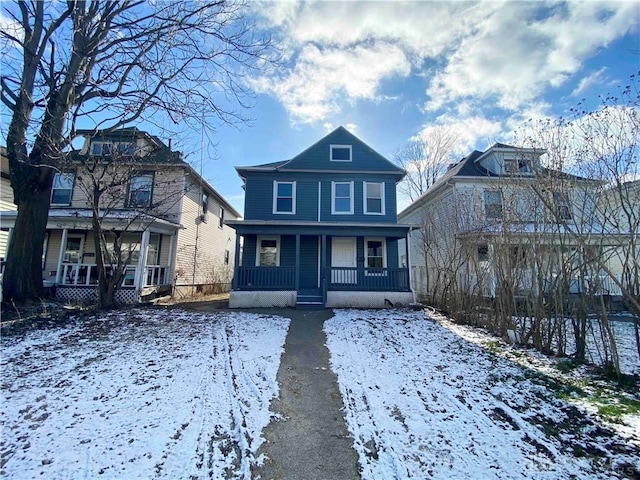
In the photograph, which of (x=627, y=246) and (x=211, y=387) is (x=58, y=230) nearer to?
(x=211, y=387)

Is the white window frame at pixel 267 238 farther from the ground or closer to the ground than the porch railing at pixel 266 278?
farther from the ground

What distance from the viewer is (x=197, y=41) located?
31.2ft

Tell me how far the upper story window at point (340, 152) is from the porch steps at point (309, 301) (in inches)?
258

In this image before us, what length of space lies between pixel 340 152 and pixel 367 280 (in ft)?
20.9

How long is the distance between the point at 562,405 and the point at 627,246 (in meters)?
3.03

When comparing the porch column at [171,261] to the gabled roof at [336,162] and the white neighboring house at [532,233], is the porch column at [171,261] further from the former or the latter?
the white neighboring house at [532,233]

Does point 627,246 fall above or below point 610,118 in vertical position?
below

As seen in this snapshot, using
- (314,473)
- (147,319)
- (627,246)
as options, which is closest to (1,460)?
(314,473)

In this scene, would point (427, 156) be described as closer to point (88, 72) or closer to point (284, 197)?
point (284, 197)

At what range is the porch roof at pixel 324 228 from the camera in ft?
40.0

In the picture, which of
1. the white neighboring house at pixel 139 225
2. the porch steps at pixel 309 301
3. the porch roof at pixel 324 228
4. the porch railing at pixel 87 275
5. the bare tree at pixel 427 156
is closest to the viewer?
the porch steps at pixel 309 301

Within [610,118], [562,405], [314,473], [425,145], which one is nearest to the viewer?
[314,473]

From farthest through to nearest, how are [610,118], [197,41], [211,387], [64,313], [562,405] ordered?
[197,41], [64,313], [610,118], [211,387], [562,405]

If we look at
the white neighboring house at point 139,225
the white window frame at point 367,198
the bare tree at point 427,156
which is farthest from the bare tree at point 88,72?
the bare tree at point 427,156
